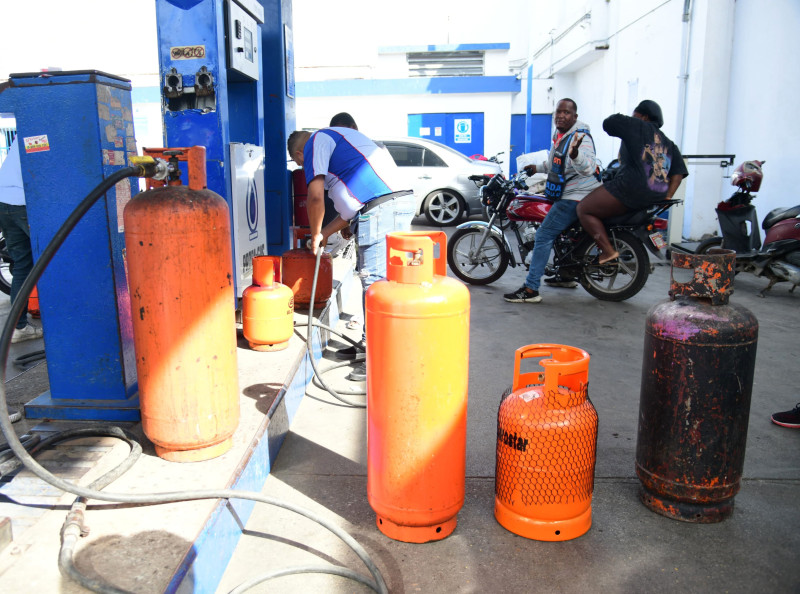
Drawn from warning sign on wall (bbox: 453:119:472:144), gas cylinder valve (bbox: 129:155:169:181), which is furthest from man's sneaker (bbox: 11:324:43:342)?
warning sign on wall (bbox: 453:119:472:144)

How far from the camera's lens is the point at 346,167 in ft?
13.1

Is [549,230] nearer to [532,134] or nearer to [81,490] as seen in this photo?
[81,490]

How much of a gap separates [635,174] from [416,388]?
4.19 metres

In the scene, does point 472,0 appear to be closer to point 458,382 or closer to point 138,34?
point 138,34

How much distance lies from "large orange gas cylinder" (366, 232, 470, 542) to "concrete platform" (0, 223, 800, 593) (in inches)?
8.7

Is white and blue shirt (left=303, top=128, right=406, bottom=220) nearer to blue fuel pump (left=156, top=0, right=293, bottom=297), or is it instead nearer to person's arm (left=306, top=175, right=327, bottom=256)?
person's arm (left=306, top=175, right=327, bottom=256)

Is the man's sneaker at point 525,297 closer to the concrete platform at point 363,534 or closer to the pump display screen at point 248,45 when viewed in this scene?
the concrete platform at point 363,534

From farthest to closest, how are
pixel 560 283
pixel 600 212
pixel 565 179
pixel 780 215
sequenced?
1. pixel 560 283
2. pixel 780 215
3. pixel 565 179
4. pixel 600 212

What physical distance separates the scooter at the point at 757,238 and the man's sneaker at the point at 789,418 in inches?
112

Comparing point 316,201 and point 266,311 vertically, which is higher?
point 316,201

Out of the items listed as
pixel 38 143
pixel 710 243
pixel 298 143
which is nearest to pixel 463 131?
pixel 710 243

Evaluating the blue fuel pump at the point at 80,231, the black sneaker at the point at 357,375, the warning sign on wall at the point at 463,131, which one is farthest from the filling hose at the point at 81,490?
the warning sign on wall at the point at 463,131

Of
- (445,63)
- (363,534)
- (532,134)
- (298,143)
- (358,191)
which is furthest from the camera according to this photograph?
(445,63)

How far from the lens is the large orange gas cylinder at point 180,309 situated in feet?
7.48
